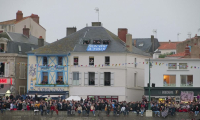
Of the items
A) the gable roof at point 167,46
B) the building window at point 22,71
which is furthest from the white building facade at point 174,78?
the gable roof at point 167,46

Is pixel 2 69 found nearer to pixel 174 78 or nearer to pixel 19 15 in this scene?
pixel 174 78

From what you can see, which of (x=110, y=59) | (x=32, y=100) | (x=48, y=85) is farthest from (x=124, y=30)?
(x=32, y=100)

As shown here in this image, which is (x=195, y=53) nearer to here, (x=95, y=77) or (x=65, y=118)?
(x=95, y=77)

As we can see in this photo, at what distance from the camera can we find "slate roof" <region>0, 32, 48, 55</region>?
91.6m

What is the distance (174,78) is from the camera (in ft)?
275

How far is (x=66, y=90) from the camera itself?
3371 inches

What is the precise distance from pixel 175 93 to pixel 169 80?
76.2 inches

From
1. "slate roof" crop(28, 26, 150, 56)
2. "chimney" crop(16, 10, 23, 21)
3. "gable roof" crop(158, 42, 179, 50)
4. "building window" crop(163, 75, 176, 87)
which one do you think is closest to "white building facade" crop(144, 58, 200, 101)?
"building window" crop(163, 75, 176, 87)

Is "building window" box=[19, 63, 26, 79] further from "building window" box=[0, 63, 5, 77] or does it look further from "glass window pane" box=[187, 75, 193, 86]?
"glass window pane" box=[187, 75, 193, 86]

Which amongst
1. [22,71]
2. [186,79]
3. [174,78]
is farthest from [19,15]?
[186,79]

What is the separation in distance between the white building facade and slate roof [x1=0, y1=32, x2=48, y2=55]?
18593 millimetres

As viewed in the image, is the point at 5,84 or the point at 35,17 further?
the point at 35,17

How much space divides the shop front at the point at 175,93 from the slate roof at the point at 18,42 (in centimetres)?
1957

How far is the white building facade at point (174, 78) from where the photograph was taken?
3260 inches
